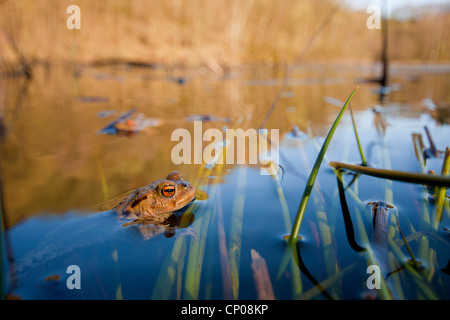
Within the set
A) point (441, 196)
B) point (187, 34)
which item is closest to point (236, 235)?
point (441, 196)

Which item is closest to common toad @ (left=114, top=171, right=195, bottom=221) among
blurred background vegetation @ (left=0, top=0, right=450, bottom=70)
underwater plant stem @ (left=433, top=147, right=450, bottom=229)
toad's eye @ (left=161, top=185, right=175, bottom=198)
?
toad's eye @ (left=161, top=185, right=175, bottom=198)

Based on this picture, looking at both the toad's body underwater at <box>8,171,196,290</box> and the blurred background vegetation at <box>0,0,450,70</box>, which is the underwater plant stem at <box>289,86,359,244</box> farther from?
the blurred background vegetation at <box>0,0,450,70</box>

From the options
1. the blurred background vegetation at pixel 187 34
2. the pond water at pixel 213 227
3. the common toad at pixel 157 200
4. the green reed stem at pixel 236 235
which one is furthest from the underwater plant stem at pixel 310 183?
the blurred background vegetation at pixel 187 34

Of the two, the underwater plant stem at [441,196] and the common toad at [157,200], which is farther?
the common toad at [157,200]

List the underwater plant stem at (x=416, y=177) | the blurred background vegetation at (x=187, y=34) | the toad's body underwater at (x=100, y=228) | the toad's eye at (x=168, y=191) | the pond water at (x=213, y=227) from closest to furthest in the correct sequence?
the underwater plant stem at (x=416, y=177)
the pond water at (x=213, y=227)
the toad's body underwater at (x=100, y=228)
the toad's eye at (x=168, y=191)
the blurred background vegetation at (x=187, y=34)

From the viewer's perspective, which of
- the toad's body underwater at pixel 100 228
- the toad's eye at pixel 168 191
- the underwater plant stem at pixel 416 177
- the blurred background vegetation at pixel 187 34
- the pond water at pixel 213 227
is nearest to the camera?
the underwater plant stem at pixel 416 177

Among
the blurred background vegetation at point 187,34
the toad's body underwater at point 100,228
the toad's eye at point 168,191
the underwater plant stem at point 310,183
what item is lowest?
the toad's body underwater at point 100,228

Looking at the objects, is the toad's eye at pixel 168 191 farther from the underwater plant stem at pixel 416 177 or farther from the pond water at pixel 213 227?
the underwater plant stem at pixel 416 177

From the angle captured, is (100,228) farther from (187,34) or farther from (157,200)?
(187,34)
